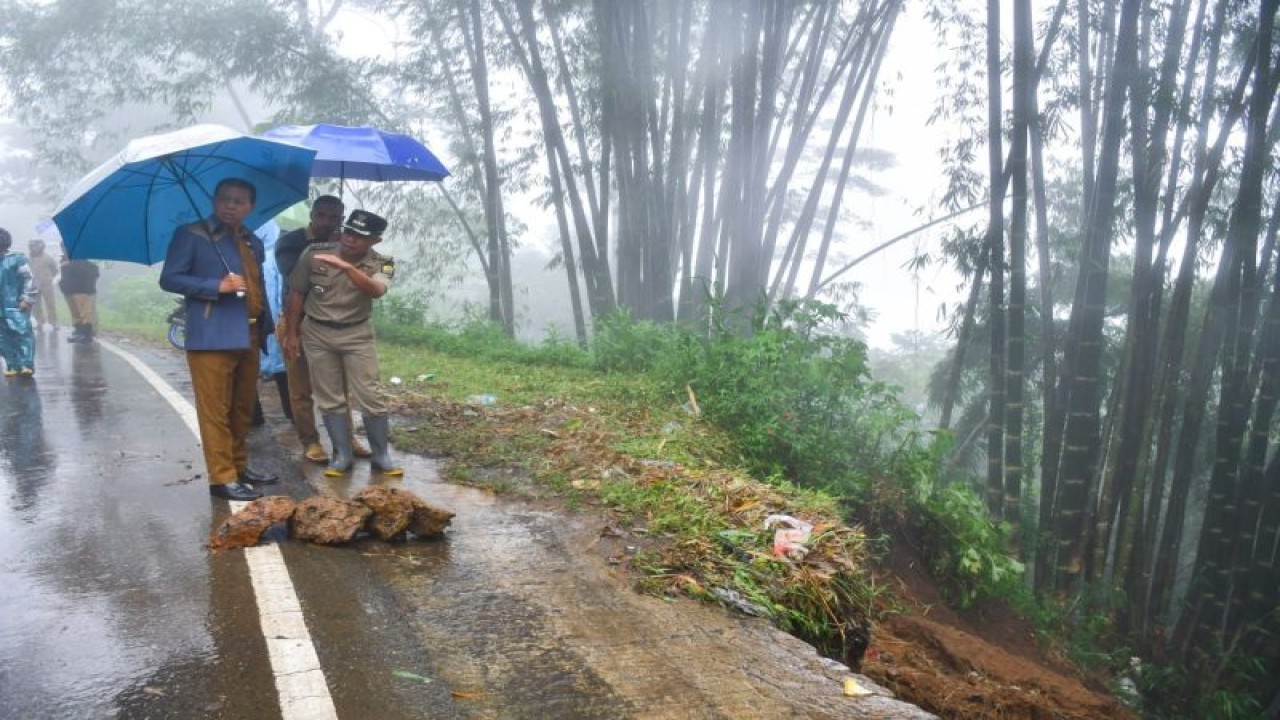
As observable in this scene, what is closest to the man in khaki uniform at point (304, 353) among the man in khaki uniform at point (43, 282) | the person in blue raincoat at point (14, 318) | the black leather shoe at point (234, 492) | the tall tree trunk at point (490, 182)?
the black leather shoe at point (234, 492)

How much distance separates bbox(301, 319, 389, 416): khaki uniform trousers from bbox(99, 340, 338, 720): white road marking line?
4.46ft

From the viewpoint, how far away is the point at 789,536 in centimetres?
429

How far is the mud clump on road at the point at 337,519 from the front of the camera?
409 cm

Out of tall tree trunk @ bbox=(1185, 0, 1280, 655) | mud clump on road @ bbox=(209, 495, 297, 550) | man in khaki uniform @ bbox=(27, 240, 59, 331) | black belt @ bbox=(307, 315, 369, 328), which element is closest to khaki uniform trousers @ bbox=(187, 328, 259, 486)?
black belt @ bbox=(307, 315, 369, 328)

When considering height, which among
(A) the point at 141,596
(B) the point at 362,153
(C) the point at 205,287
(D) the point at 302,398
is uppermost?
(B) the point at 362,153

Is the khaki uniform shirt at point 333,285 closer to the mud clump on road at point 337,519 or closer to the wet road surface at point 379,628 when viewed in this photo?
the wet road surface at point 379,628

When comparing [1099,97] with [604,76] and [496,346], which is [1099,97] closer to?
[604,76]

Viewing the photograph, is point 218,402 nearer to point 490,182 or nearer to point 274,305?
point 274,305

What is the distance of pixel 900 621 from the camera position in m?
4.96

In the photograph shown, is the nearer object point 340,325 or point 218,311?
point 218,311

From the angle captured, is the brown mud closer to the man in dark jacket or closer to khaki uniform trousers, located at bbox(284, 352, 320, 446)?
khaki uniform trousers, located at bbox(284, 352, 320, 446)

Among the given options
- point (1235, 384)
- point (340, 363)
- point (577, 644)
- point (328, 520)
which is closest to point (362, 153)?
point (340, 363)

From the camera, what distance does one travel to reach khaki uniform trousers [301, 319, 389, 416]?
17.3 feet

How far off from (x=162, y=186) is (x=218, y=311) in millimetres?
725
